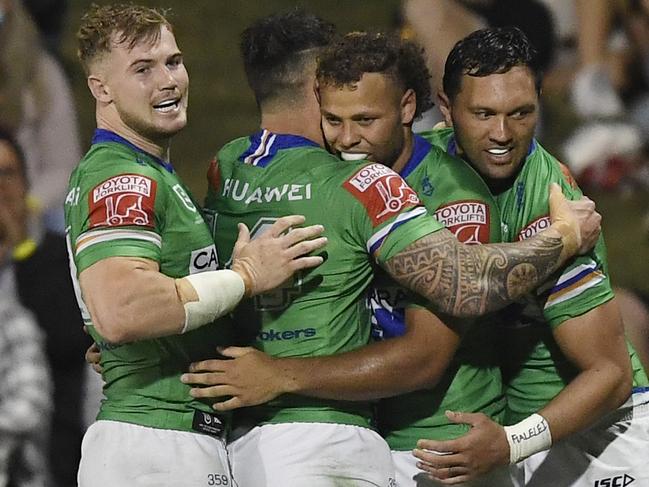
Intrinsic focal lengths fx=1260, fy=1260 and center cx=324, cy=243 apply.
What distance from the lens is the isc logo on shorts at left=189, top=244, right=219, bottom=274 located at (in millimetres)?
3932

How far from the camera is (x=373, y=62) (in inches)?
159

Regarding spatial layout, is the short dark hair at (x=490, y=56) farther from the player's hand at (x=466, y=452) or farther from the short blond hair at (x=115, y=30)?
the player's hand at (x=466, y=452)

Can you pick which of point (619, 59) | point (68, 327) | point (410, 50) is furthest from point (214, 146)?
point (410, 50)

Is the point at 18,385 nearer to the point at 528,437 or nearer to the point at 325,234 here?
the point at 325,234

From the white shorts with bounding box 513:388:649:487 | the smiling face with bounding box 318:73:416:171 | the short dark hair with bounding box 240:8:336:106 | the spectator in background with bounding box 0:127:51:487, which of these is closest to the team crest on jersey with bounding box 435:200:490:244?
the smiling face with bounding box 318:73:416:171

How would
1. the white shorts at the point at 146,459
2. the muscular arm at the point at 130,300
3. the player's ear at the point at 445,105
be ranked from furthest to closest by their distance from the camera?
the player's ear at the point at 445,105 → the white shorts at the point at 146,459 → the muscular arm at the point at 130,300

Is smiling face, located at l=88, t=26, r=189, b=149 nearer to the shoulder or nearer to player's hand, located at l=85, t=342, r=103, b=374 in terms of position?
player's hand, located at l=85, t=342, r=103, b=374

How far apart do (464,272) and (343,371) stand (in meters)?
0.49

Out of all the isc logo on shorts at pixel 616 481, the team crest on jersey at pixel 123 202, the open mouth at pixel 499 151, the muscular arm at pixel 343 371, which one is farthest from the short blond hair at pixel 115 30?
the isc logo on shorts at pixel 616 481

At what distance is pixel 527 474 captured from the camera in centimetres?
454

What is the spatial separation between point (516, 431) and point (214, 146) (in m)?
4.87

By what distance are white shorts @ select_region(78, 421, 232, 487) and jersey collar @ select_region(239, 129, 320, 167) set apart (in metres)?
0.91

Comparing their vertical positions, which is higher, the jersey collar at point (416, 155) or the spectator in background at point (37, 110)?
the spectator in background at point (37, 110)

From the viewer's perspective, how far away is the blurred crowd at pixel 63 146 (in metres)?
7.65
